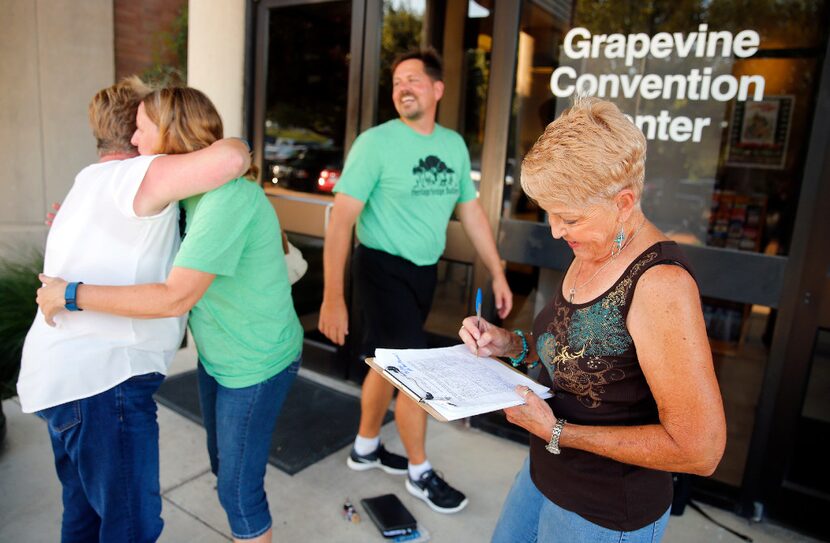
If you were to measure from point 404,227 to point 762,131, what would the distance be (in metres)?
1.74

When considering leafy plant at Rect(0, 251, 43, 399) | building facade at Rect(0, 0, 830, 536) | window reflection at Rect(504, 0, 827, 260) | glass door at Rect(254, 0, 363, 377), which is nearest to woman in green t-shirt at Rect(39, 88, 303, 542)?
building facade at Rect(0, 0, 830, 536)

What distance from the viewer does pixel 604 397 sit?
1.38 metres

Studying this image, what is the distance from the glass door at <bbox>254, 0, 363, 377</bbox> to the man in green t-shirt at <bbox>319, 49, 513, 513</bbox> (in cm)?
126

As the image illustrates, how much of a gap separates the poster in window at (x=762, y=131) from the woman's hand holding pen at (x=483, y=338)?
6.25 feet

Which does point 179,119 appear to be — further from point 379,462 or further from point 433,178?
point 379,462

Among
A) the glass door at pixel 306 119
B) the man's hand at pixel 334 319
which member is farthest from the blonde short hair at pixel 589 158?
the glass door at pixel 306 119

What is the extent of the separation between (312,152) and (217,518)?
8.36ft

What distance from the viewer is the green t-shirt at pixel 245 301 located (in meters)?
1.82

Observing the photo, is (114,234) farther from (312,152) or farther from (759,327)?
(759,327)

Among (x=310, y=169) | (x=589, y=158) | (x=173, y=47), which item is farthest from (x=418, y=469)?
(x=173, y=47)

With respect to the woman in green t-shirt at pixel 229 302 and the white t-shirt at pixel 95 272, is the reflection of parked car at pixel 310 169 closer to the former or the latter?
the woman in green t-shirt at pixel 229 302

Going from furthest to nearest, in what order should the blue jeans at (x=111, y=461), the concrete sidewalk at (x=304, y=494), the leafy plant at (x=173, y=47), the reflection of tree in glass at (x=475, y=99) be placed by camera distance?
1. the leafy plant at (x=173, y=47)
2. the reflection of tree in glass at (x=475, y=99)
3. the concrete sidewalk at (x=304, y=494)
4. the blue jeans at (x=111, y=461)

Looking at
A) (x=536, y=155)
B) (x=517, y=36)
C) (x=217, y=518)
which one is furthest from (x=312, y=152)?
(x=536, y=155)

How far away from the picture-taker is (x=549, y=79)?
328 centimetres
